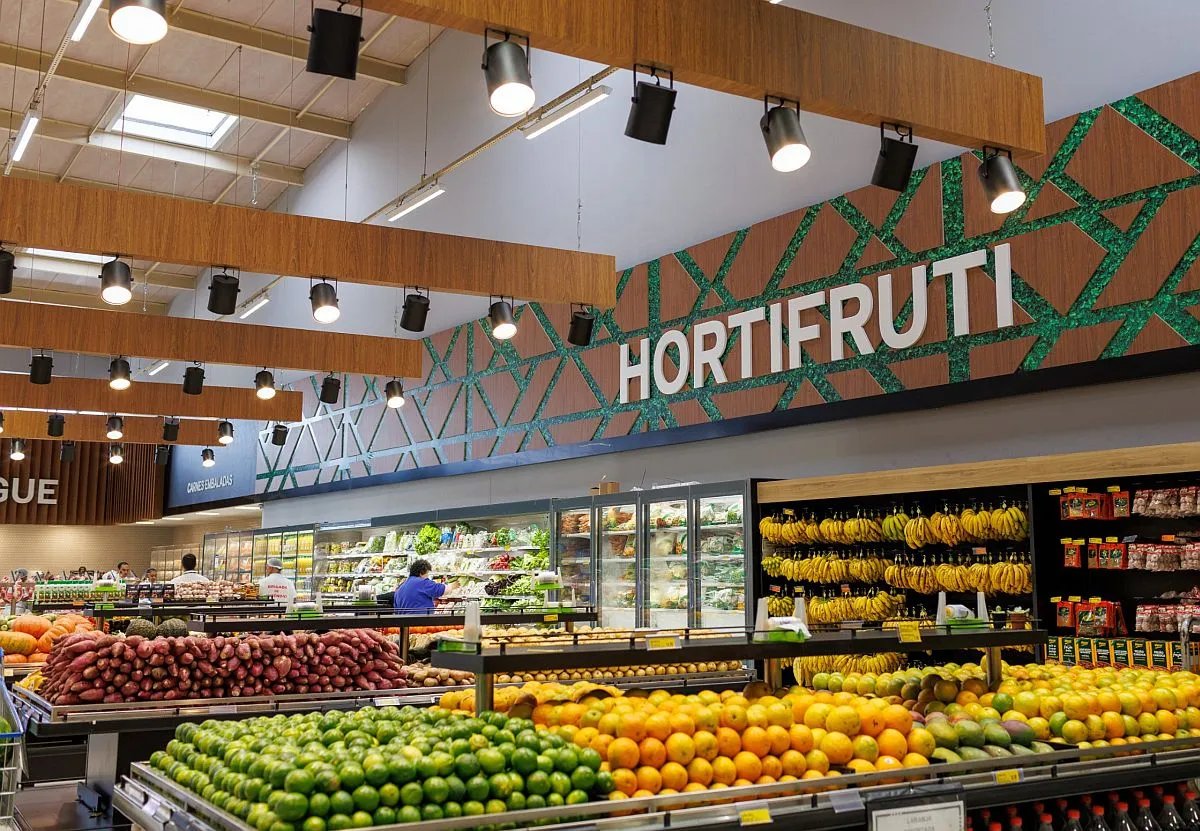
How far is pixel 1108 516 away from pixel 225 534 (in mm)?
17552

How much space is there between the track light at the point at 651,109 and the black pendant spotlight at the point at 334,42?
1187 mm

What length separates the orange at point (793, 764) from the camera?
324cm

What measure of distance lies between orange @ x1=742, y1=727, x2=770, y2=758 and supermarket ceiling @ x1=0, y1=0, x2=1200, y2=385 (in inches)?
119

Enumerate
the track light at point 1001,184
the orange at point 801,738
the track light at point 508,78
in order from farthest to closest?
the track light at point 1001,184 → the track light at point 508,78 → the orange at point 801,738

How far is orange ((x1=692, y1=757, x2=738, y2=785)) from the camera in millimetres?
3160

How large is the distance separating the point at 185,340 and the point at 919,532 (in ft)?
21.0

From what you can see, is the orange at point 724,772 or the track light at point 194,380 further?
the track light at point 194,380

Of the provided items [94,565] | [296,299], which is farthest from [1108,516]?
[94,565]

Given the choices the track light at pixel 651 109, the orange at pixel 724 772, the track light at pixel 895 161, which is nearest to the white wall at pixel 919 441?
the track light at pixel 895 161

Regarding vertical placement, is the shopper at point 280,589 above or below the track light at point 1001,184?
below

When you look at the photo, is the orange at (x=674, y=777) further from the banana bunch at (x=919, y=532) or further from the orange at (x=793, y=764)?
the banana bunch at (x=919, y=532)

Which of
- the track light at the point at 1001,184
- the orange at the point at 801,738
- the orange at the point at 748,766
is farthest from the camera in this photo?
the track light at the point at 1001,184

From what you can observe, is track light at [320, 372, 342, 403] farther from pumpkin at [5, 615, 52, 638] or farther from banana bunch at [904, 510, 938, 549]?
banana bunch at [904, 510, 938, 549]

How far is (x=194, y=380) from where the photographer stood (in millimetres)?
10500
